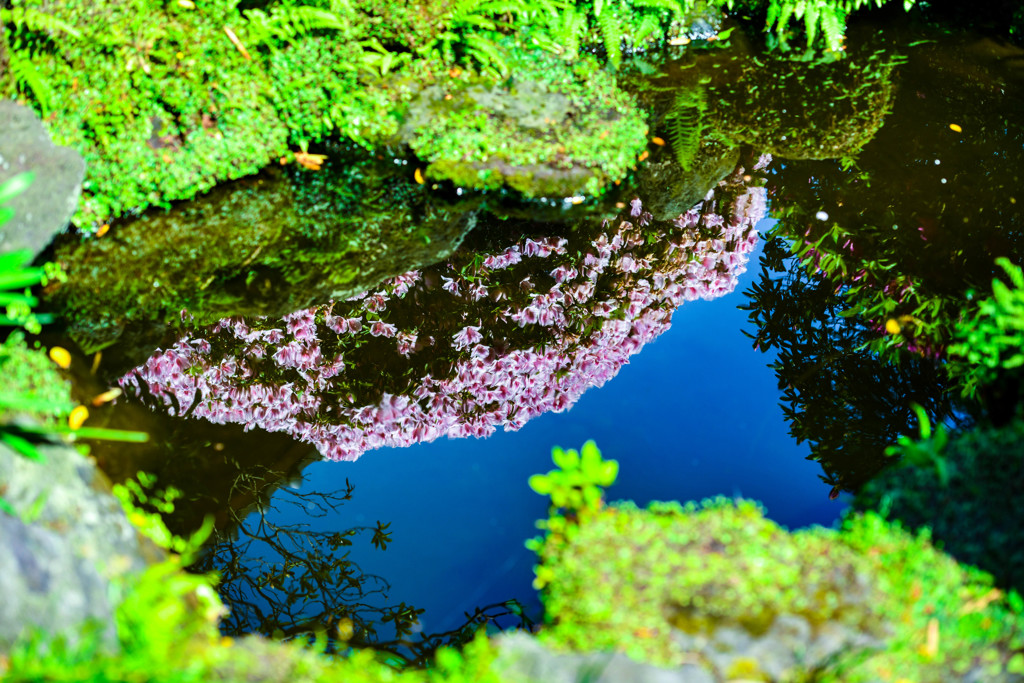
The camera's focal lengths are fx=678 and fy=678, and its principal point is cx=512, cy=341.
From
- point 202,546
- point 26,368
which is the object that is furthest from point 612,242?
point 26,368

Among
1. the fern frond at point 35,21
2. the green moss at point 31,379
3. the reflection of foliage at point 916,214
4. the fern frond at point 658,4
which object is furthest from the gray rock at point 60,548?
the fern frond at point 658,4

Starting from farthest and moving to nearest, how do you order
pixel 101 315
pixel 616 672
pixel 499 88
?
pixel 499 88 < pixel 101 315 < pixel 616 672

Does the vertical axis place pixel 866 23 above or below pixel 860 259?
above

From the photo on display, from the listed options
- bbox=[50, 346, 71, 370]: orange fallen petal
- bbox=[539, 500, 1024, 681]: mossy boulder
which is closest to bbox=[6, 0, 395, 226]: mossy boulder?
bbox=[50, 346, 71, 370]: orange fallen petal

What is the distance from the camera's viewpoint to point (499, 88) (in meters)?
5.59

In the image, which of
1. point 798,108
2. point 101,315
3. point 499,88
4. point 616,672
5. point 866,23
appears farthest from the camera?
point 866,23

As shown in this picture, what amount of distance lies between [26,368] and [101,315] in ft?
2.62

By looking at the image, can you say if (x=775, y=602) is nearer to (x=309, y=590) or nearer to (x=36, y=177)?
(x=309, y=590)

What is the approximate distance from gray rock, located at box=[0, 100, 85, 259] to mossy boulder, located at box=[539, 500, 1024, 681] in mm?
3689

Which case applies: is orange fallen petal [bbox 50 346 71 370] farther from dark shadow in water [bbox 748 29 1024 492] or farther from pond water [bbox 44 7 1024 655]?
dark shadow in water [bbox 748 29 1024 492]

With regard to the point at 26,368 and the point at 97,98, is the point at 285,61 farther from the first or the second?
the point at 26,368

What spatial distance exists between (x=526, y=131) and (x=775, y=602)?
153 inches

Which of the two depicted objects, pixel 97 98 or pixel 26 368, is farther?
pixel 97 98

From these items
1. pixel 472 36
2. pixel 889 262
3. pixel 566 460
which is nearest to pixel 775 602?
pixel 566 460
